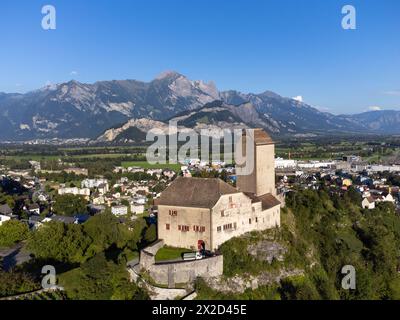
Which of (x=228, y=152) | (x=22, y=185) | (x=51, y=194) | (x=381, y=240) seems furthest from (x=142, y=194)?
(x=228, y=152)

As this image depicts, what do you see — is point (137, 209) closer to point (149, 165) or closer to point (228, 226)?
point (228, 226)

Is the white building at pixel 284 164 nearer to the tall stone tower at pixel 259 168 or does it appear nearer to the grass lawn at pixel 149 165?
the grass lawn at pixel 149 165

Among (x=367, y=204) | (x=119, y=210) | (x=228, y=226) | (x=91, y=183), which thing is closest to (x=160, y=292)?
(x=228, y=226)

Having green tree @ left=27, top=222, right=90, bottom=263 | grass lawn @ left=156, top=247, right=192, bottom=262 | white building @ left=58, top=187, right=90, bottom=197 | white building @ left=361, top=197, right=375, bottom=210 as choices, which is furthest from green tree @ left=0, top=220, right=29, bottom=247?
white building @ left=361, top=197, right=375, bottom=210

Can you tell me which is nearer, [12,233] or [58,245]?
[58,245]

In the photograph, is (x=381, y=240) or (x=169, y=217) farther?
(x=381, y=240)
